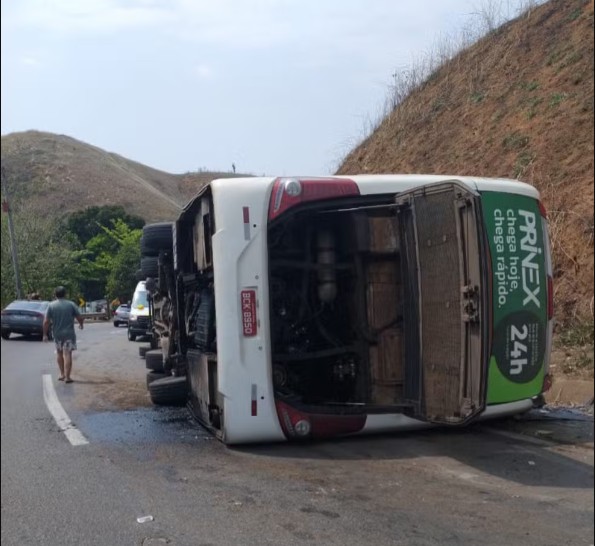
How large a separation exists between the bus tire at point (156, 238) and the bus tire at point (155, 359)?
191 cm

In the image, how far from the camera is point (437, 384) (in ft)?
16.7

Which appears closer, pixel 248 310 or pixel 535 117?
pixel 535 117

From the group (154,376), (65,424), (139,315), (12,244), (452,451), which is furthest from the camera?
(154,376)

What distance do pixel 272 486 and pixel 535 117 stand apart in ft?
9.40

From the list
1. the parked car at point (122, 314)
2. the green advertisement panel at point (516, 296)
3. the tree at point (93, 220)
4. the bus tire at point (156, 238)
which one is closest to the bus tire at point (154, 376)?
the bus tire at point (156, 238)

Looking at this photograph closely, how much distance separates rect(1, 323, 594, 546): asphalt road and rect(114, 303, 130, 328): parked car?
0.22m

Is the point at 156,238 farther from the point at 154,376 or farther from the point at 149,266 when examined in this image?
the point at 154,376

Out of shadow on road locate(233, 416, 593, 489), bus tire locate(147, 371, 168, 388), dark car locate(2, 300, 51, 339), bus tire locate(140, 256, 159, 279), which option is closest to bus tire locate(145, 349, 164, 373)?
bus tire locate(147, 371, 168, 388)

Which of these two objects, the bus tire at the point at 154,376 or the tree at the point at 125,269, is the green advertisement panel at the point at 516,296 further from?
the bus tire at the point at 154,376

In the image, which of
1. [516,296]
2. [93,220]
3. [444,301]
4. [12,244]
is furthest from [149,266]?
[516,296]

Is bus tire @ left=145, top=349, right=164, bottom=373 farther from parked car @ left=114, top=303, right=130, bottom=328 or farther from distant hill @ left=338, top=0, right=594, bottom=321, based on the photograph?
distant hill @ left=338, top=0, right=594, bottom=321

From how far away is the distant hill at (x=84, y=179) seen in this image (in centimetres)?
390

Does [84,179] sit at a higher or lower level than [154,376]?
higher

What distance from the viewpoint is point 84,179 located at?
186 inches
